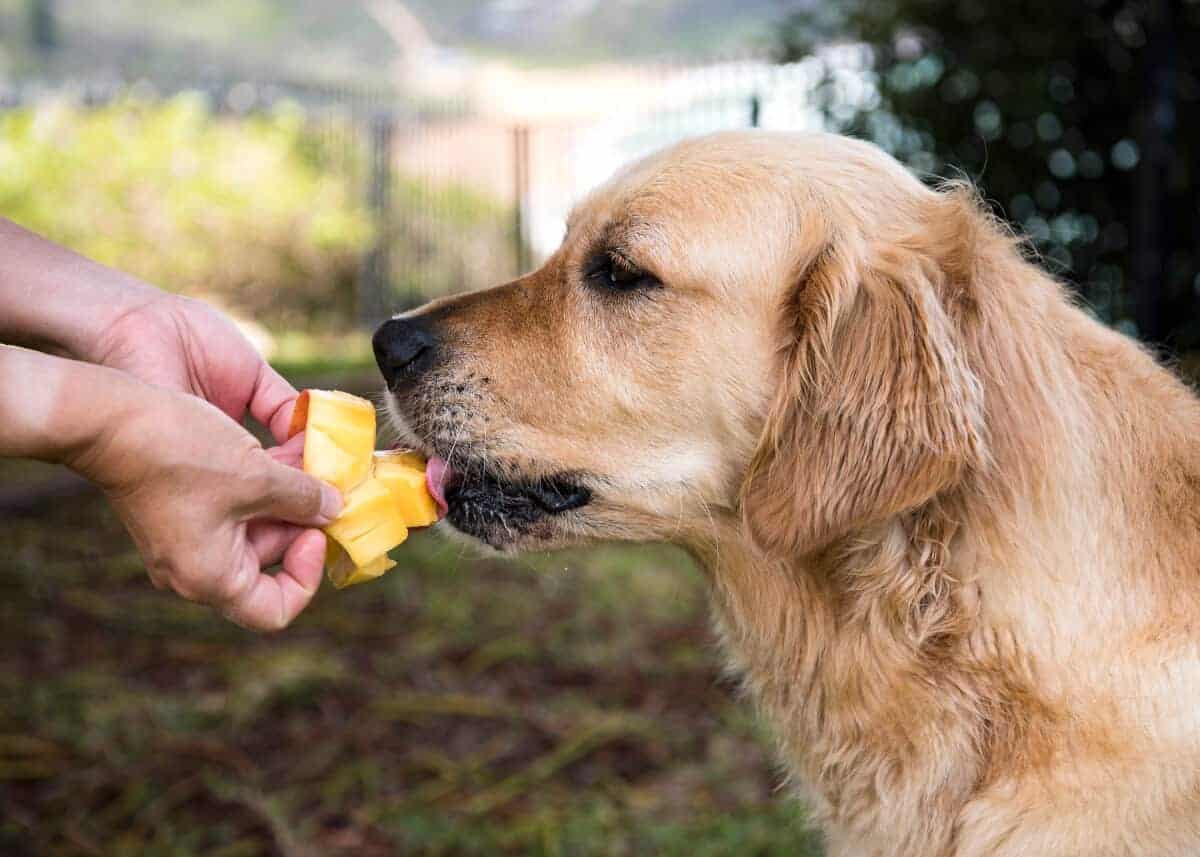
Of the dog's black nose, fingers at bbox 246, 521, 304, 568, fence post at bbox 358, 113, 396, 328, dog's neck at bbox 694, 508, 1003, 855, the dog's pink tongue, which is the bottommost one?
fence post at bbox 358, 113, 396, 328

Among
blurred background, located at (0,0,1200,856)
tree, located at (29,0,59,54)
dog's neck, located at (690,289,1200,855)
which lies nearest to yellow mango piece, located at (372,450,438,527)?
blurred background, located at (0,0,1200,856)

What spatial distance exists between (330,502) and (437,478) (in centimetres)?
49

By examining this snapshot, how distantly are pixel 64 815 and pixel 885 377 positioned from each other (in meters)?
2.94

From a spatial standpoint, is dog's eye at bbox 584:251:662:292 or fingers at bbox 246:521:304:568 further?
dog's eye at bbox 584:251:662:292

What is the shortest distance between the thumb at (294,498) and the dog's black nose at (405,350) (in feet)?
1.79

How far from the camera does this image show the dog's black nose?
263cm

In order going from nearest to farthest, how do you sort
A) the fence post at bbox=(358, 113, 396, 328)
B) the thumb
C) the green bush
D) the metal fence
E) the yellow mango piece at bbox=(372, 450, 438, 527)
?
the thumb < the yellow mango piece at bbox=(372, 450, 438, 527) < the green bush < the metal fence < the fence post at bbox=(358, 113, 396, 328)

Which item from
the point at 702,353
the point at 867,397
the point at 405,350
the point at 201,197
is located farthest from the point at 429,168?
the point at 867,397

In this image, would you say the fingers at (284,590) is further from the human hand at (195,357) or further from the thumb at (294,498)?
the human hand at (195,357)

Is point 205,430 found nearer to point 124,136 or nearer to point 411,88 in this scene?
point 124,136

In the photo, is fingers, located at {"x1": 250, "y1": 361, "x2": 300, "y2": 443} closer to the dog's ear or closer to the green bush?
the dog's ear

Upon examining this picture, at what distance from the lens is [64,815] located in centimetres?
376

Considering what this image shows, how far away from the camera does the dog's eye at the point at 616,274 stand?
256 centimetres

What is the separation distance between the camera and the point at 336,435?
7.43 ft
